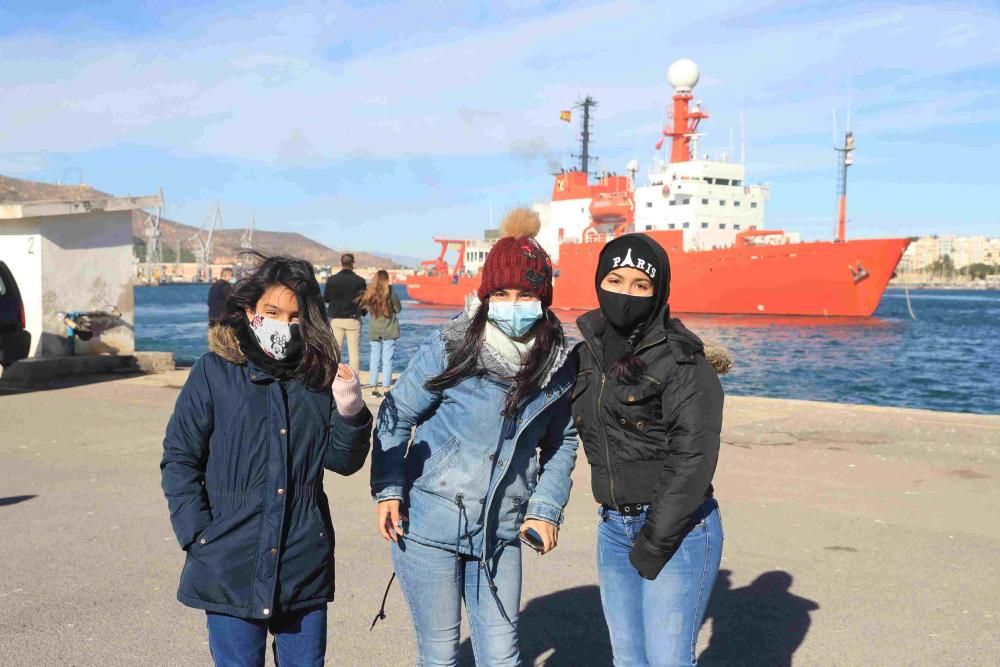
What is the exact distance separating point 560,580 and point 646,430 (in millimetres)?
2099

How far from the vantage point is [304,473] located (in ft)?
8.06

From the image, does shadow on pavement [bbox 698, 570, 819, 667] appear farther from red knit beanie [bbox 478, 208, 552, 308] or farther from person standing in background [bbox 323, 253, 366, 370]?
person standing in background [bbox 323, 253, 366, 370]

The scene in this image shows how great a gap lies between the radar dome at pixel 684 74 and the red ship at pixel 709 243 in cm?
5

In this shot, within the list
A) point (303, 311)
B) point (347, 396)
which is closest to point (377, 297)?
point (303, 311)

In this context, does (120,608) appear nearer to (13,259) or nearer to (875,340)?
(13,259)

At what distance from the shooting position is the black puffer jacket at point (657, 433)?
237cm

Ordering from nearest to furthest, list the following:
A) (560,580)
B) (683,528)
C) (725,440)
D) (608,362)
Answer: (683,528) < (608,362) < (560,580) < (725,440)

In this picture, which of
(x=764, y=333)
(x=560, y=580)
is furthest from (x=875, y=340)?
(x=560, y=580)

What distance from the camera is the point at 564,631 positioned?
3744 mm

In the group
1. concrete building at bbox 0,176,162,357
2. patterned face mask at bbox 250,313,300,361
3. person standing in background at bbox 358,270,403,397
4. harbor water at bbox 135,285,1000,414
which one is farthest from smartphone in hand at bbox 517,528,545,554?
harbor water at bbox 135,285,1000,414

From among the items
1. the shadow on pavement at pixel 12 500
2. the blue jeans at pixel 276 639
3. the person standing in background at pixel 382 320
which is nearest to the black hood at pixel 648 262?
the blue jeans at pixel 276 639

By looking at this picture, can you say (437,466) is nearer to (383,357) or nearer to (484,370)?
(484,370)

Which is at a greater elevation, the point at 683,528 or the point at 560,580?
the point at 683,528

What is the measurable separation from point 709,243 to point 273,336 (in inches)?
1731
